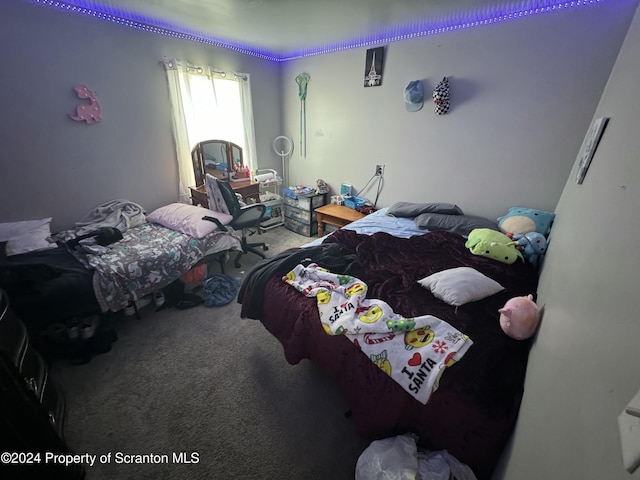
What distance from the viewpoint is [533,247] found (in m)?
1.82

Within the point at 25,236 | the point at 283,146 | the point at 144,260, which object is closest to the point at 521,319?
the point at 144,260

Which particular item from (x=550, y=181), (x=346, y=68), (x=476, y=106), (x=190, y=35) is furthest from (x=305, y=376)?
(x=190, y=35)

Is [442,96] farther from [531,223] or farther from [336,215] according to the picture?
[336,215]

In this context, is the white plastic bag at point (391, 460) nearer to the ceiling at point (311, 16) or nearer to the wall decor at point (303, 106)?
the ceiling at point (311, 16)

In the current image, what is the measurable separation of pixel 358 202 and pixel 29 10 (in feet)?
10.8

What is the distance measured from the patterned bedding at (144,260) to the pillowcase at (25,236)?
0.40m

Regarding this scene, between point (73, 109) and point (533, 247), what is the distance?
3880 mm

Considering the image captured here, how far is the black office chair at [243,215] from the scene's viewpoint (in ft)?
8.50

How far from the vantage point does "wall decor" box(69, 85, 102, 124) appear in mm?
2268

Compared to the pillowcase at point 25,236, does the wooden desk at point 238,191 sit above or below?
above

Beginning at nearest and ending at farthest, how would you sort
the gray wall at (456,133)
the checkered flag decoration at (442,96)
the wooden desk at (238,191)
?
the gray wall at (456,133), the checkered flag decoration at (442,96), the wooden desk at (238,191)

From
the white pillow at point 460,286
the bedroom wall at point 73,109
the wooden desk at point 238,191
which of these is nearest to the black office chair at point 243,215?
the wooden desk at point 238,191

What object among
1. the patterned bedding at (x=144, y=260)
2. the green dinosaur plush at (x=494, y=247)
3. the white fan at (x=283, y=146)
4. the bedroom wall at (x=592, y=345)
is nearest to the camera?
the bedroom wall at (x=592, y=345)

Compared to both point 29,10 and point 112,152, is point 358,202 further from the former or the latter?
point 29,10
